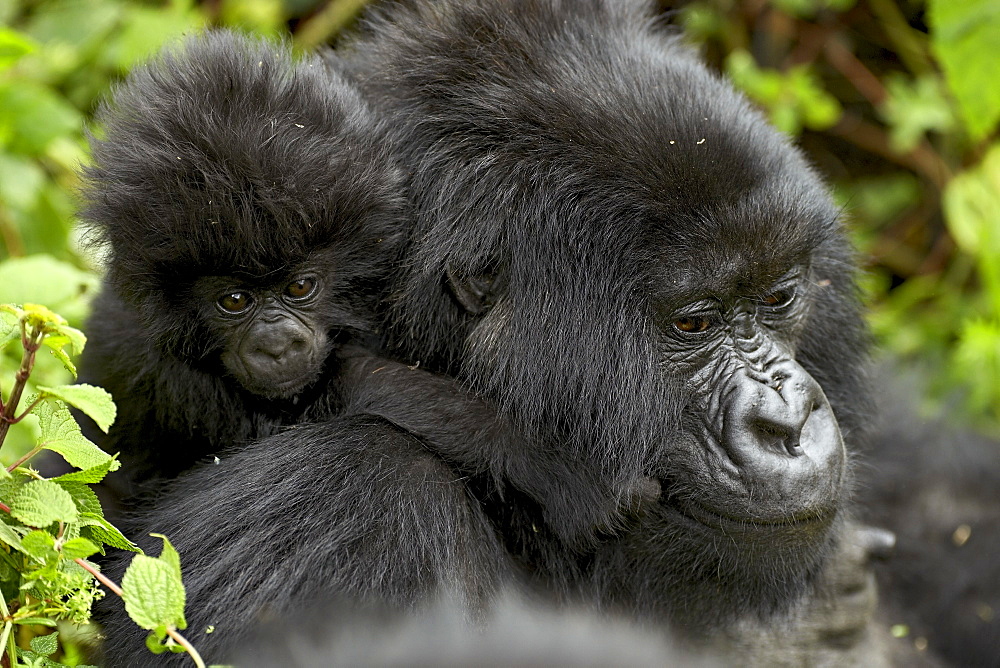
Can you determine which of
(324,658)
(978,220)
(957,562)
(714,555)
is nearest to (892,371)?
(957,562)

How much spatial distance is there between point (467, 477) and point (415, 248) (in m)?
0.53

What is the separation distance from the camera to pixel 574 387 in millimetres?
2469

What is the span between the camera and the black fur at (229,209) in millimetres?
2430

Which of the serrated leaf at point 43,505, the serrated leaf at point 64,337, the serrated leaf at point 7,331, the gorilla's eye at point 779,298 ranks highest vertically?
the serrated leaf at point 64,337

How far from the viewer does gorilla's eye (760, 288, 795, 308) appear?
262 centimetres

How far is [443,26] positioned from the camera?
2754mm

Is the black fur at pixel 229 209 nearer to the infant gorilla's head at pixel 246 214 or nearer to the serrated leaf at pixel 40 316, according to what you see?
the infant gorilla's head at pixel 246 214

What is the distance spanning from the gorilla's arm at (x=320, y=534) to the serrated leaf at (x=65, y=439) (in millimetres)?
445

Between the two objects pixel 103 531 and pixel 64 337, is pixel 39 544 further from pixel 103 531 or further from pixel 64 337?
pixel 64 337

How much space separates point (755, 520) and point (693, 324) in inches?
18.0

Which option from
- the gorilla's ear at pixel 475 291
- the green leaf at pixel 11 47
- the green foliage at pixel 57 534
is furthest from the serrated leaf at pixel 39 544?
the green leaf at pixel 11 47

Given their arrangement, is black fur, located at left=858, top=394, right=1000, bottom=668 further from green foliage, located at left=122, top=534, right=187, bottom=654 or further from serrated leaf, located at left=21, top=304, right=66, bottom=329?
serrated leaf, located at left=21, top=304, right=66, bottom=329

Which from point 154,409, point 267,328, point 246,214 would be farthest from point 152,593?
point 154,409

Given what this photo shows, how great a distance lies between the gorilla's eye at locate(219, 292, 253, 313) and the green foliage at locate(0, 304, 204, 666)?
20.6 inches
